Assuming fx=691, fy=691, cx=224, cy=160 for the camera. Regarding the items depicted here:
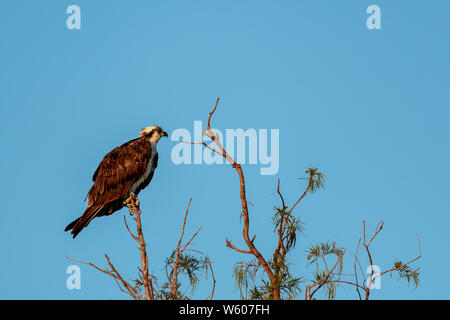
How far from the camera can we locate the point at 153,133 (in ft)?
51.1

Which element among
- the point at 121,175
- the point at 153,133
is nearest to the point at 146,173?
the point at 121,175

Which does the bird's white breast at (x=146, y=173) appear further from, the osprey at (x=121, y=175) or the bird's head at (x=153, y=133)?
the bird's head at (x=153, y=133)

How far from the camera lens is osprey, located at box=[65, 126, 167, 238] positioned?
47.1 ft

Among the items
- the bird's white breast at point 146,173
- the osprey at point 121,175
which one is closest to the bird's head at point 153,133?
the osprey at point 121,175

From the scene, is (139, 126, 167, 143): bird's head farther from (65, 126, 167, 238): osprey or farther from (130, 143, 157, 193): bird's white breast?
(130, 143, 157, 193): bird's white breast

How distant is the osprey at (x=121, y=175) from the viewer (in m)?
14.3

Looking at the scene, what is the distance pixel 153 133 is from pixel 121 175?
1418mm

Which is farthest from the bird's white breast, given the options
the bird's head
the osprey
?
the bird's head

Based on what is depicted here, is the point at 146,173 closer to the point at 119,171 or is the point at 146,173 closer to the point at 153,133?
the point at 119,171
